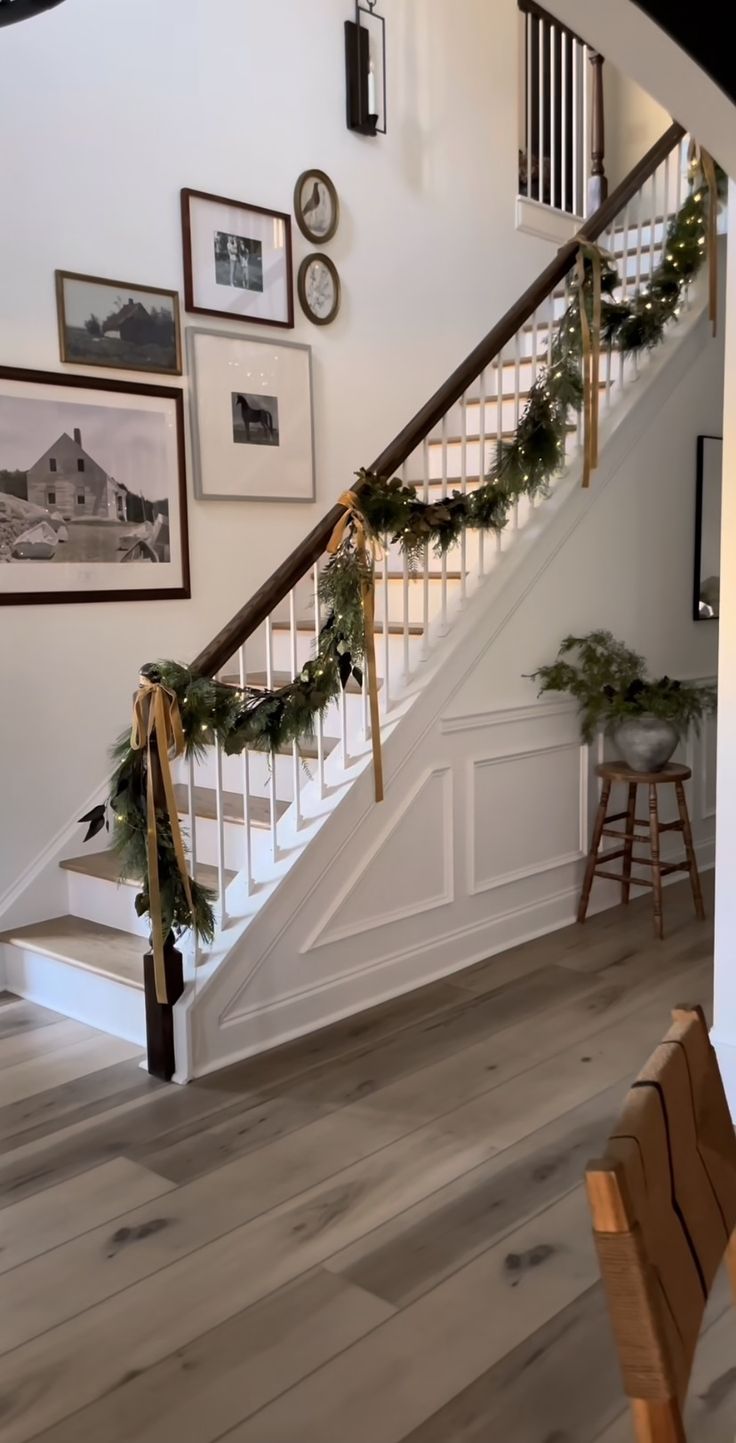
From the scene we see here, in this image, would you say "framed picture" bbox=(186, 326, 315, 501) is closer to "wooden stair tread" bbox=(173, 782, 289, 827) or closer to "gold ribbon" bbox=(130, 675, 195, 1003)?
"wooden stair tread" bbox=(173, 782, 289, 827)

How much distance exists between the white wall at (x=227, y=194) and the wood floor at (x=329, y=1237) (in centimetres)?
122

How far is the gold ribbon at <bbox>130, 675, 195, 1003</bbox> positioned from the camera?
3023 millimetres

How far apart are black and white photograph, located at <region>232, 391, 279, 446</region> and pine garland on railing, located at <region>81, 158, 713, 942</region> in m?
1.12

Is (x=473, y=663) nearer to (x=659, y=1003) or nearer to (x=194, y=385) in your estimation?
(x=659, y=1003)

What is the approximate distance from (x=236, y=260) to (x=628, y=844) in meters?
2.79

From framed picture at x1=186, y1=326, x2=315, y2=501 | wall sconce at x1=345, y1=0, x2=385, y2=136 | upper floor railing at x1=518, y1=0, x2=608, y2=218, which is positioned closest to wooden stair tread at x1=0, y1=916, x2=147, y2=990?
framed picture at x1=186, y1=326, x2=315, y2=501

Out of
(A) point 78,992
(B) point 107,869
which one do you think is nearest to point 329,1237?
(A) point 78,992

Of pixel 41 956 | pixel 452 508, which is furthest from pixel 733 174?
pixel 41 956

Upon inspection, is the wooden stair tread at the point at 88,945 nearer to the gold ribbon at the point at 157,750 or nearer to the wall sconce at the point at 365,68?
the gold ribbon at the point at 157,750

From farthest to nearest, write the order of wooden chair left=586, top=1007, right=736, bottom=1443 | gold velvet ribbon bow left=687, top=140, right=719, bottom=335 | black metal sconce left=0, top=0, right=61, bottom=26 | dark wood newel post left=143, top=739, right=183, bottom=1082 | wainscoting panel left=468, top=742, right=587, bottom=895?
gold velvet ribbon bow left=687, top=140, right=719, bottom=335
wainscoting panel left=468, top=742, right=587, bottom=895
dark wood newel post left=143, top=739, right=183, bottom=1082
black metal sconce left=0, top=0, right=61, bottom=26
wooden chair left=586, top=1007, right=736, bottom=1443

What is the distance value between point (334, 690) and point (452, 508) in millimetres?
772

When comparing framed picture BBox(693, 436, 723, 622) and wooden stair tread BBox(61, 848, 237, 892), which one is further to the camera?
framed picture BBox(693, 436, 723, 622)

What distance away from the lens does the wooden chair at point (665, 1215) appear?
3.16 ft

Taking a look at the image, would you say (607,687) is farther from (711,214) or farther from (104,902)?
(104,902)
